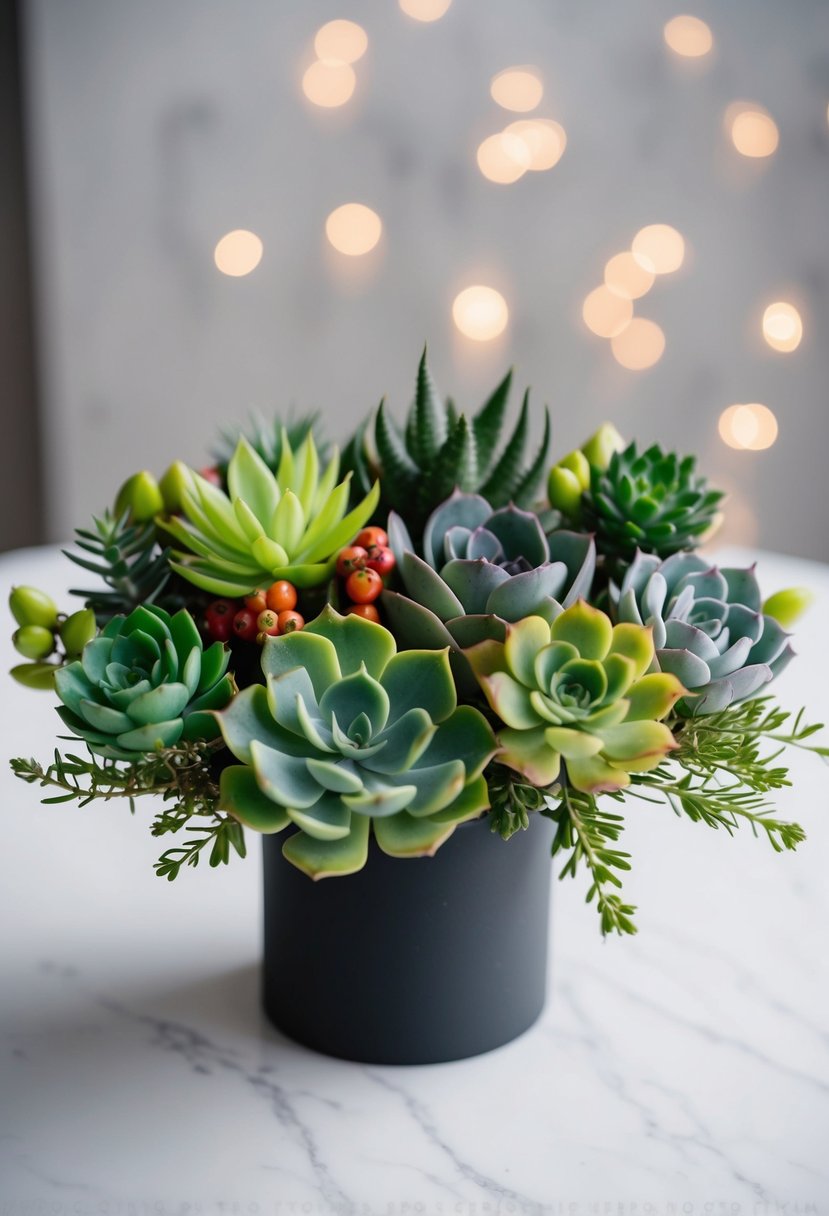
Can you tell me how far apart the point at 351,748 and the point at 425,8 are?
159cm

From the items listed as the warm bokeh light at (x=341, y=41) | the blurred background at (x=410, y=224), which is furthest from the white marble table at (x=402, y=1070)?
the warm bokeh light at (x=341, y=41)

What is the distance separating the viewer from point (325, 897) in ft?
1.84

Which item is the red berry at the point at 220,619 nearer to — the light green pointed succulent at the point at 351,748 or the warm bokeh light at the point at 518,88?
the light green pointed succulent at the point at 351,748

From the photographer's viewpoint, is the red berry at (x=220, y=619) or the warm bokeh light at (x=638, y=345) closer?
the red berry at (x=220, y=619)

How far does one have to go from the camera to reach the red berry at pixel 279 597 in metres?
0.54

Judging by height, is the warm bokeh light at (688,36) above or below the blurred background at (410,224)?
above

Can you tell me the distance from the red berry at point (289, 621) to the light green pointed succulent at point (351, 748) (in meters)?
0.03

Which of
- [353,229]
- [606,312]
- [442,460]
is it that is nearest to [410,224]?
[353,229]

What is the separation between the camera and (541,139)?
1.81 metres

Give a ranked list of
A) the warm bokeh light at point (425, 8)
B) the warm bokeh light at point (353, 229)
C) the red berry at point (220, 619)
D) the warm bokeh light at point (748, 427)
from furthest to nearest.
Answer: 1. the warm bokeh light at point (748, 427)
2. the warm bokeh light at point (353, 229)
3. the warm bokeh light at point (425, 8)
4. the red berry at point (220, 619)

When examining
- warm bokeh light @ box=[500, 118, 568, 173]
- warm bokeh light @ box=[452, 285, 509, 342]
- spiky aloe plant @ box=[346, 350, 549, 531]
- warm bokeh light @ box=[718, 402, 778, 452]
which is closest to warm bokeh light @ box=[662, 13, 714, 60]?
warm bokeh light @ box=[500, 118, 568, 173]

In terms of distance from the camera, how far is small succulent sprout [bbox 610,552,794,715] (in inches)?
19.9

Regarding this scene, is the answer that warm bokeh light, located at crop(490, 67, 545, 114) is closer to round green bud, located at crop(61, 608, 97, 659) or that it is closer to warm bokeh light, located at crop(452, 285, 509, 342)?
warm bokeh light, located at crop(452, 285, 509, 342)

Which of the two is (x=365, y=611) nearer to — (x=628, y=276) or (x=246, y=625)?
(x=246, y=625)
